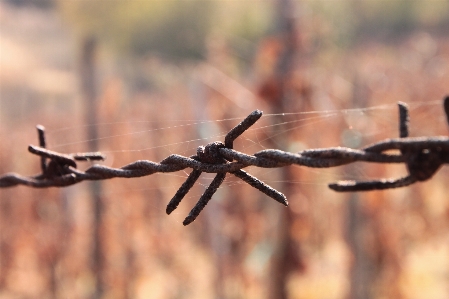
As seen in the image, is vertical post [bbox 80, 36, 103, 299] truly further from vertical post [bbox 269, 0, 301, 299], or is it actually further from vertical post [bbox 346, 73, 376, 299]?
vertical post [bbox 346, 73, 376, 299]

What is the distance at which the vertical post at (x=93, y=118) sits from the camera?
12.7ft

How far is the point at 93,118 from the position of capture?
385cm

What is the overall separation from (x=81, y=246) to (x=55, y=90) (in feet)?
12.7

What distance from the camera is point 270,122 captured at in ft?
10.5

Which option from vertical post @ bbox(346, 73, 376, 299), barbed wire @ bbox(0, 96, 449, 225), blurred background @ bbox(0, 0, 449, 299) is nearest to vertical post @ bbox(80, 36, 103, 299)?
blurred background @ bbox(0, 0, 449, 299)

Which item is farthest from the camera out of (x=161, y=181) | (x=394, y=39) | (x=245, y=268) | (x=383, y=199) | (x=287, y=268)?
(x=394, y=39)

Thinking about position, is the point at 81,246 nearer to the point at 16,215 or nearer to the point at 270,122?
the point at 16,215

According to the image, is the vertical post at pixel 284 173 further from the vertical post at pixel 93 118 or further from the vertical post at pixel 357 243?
the vertical post at pixel 93 118

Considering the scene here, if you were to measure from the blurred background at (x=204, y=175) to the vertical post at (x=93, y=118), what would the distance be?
0.01 m

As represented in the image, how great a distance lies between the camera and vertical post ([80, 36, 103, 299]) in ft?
12.7

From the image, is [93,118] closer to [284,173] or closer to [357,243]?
[284,173]

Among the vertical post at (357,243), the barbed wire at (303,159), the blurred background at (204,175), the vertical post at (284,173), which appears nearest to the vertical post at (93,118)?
the blurred background at (204,175)

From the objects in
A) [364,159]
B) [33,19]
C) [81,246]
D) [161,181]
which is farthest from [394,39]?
[364,159]

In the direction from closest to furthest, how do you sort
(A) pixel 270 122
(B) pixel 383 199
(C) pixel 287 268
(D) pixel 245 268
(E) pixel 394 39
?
(A) pixel 270 122
(C) pixel 287 268
(B) pixel 383 199
(D) pixel 245 268
(E) pixel 394 39
